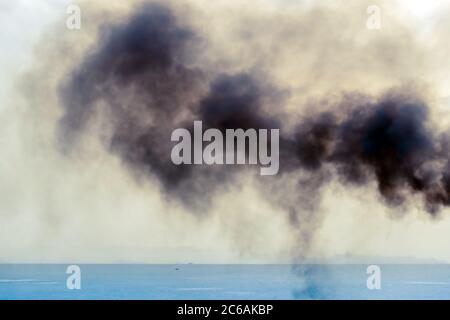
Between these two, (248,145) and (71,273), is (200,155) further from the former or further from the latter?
→ (71,273)

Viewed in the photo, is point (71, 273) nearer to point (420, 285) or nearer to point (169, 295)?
point (169, 295)

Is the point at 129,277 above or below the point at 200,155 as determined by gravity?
above

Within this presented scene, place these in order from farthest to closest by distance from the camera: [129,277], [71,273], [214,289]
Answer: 1. [129,277]
2. [214,289]
3. [71,273]

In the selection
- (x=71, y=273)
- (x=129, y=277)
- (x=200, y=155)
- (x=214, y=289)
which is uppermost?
(x=129, y=277)

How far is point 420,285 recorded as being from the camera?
78500 mm

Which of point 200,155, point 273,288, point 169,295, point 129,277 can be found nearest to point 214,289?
point 169,295

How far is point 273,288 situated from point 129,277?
29.0 meters
